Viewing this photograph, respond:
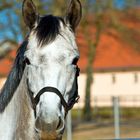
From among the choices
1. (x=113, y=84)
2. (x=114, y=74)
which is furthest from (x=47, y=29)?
(x=113, y=84)

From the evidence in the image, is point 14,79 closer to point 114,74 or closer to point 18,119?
point 18,119

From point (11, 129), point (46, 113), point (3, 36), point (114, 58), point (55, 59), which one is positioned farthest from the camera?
point (114, 58)

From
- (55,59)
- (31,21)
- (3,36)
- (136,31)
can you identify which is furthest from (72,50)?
(136,31)

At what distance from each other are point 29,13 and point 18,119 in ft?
2.66

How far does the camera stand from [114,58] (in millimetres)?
45344

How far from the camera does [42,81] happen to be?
306cm

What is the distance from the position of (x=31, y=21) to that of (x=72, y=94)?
25.4 inches

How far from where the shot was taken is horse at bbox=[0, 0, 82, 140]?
2.97 meters

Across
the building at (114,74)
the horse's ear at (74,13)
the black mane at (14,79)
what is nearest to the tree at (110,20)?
the horse's ear at (74,13)

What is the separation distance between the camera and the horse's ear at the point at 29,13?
332cm

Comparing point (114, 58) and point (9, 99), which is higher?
point (114, 58)

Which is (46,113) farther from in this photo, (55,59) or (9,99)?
(9,99)

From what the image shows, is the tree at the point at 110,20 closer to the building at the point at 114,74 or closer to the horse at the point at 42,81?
the horse at the point at 42,81

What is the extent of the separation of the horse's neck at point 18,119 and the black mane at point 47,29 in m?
0.40
